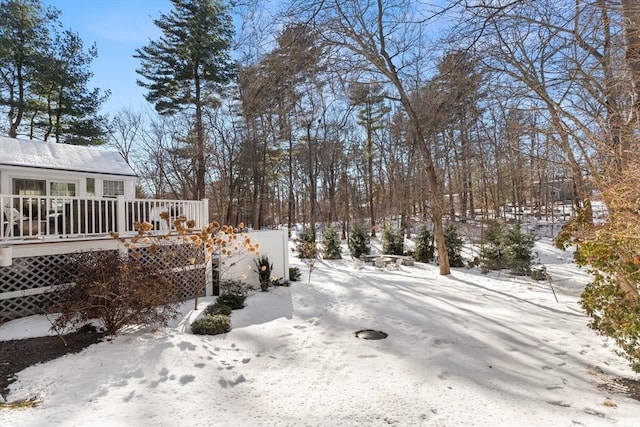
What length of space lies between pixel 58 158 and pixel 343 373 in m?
10.6

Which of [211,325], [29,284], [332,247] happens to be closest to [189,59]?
[332,247]

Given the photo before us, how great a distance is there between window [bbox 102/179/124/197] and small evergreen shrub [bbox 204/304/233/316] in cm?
704

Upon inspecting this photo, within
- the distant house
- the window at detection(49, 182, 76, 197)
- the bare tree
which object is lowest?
the window at detection(49, 182, 76, 197)

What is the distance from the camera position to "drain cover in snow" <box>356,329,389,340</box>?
472 centimetres

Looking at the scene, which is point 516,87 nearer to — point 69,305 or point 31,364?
point 69,305

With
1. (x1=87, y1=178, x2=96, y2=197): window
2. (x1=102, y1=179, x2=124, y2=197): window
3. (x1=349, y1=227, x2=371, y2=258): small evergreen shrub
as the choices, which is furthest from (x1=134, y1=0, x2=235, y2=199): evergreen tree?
(x1=349, y1=227, x2=371, y2=258): small evergreen shrub

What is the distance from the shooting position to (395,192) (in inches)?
772

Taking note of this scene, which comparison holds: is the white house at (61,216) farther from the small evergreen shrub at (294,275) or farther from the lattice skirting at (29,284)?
the small evergreen shrub at (294,275)

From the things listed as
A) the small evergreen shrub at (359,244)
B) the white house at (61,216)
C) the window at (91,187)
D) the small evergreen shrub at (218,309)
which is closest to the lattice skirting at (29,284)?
the white house at (61,216)

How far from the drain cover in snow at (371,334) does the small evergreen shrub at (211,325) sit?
6.47 ft

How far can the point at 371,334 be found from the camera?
484 centimetres

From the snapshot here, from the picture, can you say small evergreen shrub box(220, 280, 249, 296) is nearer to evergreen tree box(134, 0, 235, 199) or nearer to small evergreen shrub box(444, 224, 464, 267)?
small evergreen shrub box(444, 224, 464, 267)

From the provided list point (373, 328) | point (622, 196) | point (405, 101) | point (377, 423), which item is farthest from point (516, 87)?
point (377, 423)

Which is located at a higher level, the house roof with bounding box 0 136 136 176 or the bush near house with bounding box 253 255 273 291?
the house roof with bounding box 0 136 136 176
